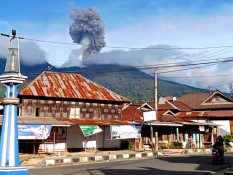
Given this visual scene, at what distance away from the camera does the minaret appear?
950cm

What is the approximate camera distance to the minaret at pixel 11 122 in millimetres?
9500

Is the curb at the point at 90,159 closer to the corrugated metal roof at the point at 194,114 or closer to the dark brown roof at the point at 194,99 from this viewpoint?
the corrugated metal roof at the point at 194,114

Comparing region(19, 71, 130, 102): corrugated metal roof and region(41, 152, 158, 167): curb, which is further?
region(19, 71, 130, 102): corrugated metal roof

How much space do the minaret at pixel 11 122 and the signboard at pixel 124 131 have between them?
22941 millimetres

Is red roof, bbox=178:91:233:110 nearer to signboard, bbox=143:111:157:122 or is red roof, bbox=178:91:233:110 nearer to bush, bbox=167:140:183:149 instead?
bush, bbox=167:140:183:149

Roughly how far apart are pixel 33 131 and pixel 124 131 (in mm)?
9247

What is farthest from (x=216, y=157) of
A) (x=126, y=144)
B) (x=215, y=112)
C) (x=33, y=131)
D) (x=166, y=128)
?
(x=215, y=112)

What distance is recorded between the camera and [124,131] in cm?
3384

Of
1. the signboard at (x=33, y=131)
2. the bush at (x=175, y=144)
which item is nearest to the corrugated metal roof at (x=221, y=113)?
the bush at (x=175, y=144)

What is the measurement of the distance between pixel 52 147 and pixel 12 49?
2228 centimetres

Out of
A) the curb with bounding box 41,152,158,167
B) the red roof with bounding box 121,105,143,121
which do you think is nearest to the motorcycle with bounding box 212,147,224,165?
the curb with bounding box 41,152,158,167

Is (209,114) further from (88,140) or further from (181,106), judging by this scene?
(88,140)

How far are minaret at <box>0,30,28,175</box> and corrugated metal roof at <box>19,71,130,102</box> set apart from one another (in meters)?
22.3

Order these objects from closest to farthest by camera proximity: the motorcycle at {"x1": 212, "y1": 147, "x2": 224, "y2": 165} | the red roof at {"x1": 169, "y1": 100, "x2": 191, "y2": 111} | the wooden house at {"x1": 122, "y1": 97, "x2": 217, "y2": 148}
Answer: the motorcycle at {"x1": 212, "y1": 147, "x2": 224, "y2": 165}, the wooden house at {"x1": 122, "y1": 97, "x2": 217, "y2": 148}, the red roof at {"x1": 169, "y1": 100, "x2": 191, "y2": 111}
